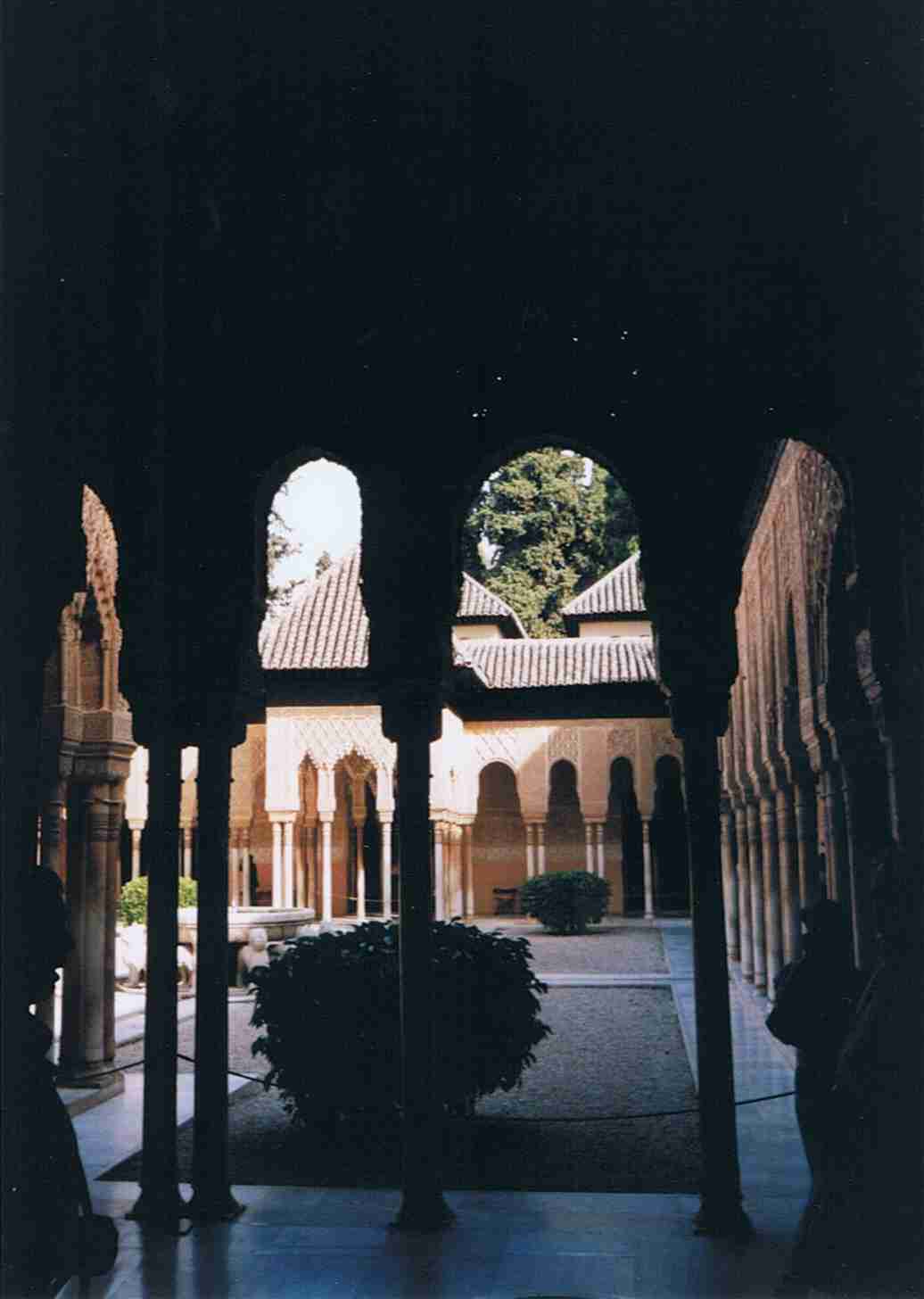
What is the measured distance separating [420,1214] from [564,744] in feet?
80.7

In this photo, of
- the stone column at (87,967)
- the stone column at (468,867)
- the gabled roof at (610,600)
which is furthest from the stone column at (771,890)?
the gabled roof at (610,600)

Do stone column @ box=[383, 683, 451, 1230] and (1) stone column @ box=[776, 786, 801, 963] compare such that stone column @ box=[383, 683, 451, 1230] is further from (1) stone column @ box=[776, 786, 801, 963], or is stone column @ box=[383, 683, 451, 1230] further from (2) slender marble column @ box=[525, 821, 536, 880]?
(2) slender marble column @ box=[525, 821, 536, 880]

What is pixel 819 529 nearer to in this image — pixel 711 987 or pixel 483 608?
pixel 711 987

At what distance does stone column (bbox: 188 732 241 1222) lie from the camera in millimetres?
5410

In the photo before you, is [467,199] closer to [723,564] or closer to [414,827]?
[723,564]

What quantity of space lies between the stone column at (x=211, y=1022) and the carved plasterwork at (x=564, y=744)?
2418cm

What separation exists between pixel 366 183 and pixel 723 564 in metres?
2.58

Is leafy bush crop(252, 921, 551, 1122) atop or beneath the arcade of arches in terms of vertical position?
beneath

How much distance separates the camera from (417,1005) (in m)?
5.38

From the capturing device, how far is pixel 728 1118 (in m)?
5.12

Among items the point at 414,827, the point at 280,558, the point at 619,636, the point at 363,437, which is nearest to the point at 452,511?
the point at 363,437

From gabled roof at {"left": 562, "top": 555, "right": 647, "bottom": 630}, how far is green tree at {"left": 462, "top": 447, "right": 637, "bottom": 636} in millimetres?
7370

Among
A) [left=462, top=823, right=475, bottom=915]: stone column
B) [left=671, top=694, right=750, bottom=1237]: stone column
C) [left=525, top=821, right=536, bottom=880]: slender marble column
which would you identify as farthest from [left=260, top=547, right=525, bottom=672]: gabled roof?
[left=671, top=694, right=750, bottom=1237]: stone column

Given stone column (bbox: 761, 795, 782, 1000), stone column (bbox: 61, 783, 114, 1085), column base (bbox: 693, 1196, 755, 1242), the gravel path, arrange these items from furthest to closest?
stone column (bbox: 761, 795, 782, 1000)
stone column (bbox: 61, 783, 114, 1085)
the gravel path
column base (bbox: 693, 1196, 755, 1242)
